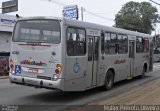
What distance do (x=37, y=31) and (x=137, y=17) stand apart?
6658cm

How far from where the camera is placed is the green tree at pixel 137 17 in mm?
71812

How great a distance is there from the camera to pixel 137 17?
7500 centimetres

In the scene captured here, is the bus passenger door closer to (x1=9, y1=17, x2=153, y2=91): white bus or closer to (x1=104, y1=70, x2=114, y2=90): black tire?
(x1=104, y1=70, x2=114, y2=90): black tire

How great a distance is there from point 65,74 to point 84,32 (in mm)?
2018

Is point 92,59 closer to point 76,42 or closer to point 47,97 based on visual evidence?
point 76,42

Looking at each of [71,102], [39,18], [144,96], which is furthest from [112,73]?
[39,18]

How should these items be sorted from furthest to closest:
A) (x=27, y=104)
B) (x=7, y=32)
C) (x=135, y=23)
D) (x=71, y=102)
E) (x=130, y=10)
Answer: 1. (x=130, y=10)
2. (x=135, y=23)
3. (x=7, y=32)
4. (x=71, y=102)
5. (x=27, y=104)

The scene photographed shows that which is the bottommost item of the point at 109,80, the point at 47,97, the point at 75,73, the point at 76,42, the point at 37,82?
the point at 47,97

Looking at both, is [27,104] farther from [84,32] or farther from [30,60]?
[84,32]

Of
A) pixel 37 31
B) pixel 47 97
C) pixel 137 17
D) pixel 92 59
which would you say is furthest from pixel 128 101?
pixel 137 17

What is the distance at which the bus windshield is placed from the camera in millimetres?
10352

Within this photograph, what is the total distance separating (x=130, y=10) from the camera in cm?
8031

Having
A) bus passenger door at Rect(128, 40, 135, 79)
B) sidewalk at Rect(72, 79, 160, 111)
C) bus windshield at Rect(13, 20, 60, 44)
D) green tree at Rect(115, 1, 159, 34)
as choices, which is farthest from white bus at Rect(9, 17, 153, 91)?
green tree at Rect(115, 1, 159, 34)

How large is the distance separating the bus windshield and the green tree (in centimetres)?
6075
